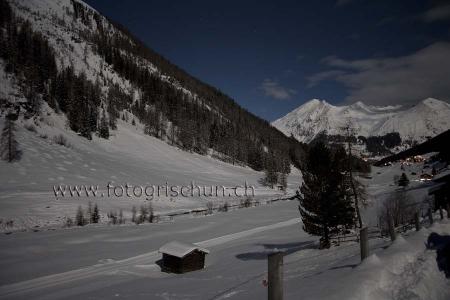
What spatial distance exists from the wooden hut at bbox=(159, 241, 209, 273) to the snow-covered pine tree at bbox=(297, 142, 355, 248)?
7513mm

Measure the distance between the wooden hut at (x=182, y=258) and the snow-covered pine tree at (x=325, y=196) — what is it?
751cm

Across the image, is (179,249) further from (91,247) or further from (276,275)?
(276,275)

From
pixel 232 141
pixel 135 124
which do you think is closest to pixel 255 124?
pixel 232 141

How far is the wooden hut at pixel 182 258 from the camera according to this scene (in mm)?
22562

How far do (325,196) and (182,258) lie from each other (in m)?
9.94

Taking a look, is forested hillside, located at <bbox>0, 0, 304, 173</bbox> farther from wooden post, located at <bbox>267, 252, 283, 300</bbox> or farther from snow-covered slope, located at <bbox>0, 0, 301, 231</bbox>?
wooden post, located at <bbox>267, 252, 283, 300</bbox>

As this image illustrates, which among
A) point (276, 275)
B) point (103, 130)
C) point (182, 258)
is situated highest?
point (103, 130)

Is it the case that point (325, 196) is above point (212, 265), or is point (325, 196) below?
above

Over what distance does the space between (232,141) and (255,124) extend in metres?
55.2

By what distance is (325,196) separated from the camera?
2245 cm

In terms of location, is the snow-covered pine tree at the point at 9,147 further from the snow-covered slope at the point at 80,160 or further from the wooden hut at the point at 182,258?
the wooden hut at the point at 182,258

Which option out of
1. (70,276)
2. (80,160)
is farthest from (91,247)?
(80,160)

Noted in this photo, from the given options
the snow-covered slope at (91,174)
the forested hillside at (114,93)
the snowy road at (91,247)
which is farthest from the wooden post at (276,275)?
the forested hillside at (114,93)

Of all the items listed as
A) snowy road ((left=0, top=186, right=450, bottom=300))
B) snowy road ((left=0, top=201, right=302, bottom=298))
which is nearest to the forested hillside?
snowy road ((left=0, top=201, right=302, bottom=298))
